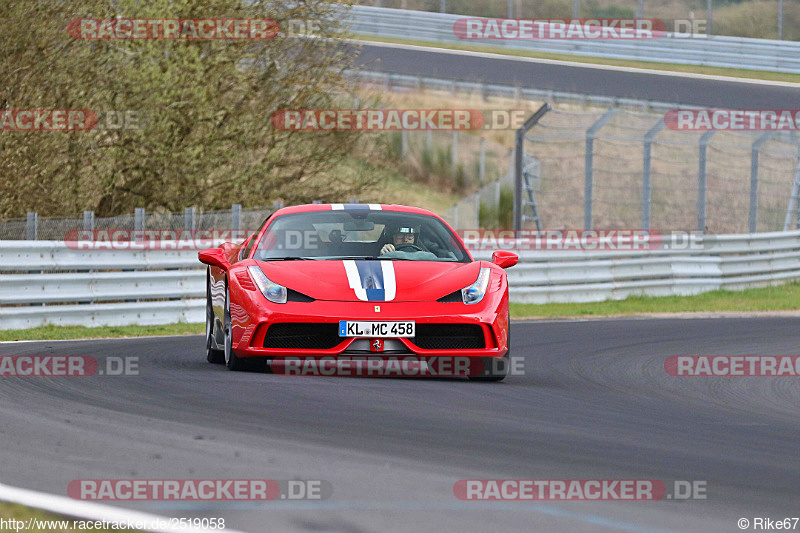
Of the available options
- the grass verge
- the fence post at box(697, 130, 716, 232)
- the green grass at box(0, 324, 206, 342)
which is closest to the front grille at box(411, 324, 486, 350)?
the green grass at box(0, 324, 206, 342)

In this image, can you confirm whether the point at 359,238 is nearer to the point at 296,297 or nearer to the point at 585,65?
the point at 296,297

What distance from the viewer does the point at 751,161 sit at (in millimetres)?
22312

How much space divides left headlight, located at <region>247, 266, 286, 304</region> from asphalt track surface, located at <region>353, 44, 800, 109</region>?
2269 centimetres

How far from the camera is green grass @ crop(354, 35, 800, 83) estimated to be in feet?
120

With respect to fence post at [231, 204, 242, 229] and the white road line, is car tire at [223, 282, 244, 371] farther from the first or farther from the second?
the white road line

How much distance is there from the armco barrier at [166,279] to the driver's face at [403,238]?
215 inches

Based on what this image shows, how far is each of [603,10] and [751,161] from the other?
31.1 metres

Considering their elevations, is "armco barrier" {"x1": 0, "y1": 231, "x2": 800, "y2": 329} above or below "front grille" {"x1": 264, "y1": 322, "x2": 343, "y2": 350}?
below

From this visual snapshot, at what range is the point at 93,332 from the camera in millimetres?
13719

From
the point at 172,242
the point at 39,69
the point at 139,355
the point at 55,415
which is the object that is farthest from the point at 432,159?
the point at 55,415

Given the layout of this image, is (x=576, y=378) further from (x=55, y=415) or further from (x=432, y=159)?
(x=432, y=159)

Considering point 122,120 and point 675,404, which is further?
point 122,120

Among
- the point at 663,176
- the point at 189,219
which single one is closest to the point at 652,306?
the point at 189,219

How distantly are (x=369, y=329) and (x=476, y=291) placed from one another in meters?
0.86
